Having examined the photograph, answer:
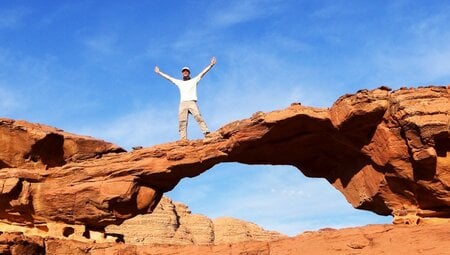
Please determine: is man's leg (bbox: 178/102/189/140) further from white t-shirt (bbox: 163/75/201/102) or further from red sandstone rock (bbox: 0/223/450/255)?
red sandstone rock (bbox: 0/223/450/255)

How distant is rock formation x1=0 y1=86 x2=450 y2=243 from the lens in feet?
62.3

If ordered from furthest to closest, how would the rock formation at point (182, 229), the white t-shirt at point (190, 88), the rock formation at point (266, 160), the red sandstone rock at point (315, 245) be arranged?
the rock formation at point (182, 229), the white t-shirt at point (190, 88), the rock formation at point (266, 160), the red sandstone rock at point (315, 245)

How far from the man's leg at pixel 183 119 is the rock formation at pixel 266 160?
0.52 meters

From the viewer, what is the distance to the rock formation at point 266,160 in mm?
19000

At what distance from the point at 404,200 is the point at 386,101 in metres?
3.66

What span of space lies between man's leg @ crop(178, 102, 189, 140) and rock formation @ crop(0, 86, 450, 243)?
516mm

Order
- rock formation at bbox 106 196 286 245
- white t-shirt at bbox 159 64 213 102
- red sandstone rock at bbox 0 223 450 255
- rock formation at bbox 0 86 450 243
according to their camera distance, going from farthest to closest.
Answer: rock formation at bbox 106 196 286 245
white t-shirt at bbox 159 64 213 102
rock formation at bbox 0 86 450 243
red sandstone rock at bbox 0 223 450 255

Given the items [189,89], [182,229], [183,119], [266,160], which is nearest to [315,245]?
[266,160]

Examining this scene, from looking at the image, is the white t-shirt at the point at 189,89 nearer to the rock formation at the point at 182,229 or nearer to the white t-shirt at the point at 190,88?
the white t-shirt at the point at 190,88

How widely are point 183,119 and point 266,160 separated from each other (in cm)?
347

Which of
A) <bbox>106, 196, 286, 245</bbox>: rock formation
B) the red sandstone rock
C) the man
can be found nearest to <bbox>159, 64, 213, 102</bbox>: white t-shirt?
the man

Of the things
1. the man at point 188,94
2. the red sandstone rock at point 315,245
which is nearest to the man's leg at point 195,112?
the man at point 188,94

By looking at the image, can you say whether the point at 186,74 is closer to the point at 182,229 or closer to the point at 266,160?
the point at 266,160

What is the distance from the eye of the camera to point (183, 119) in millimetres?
21109
